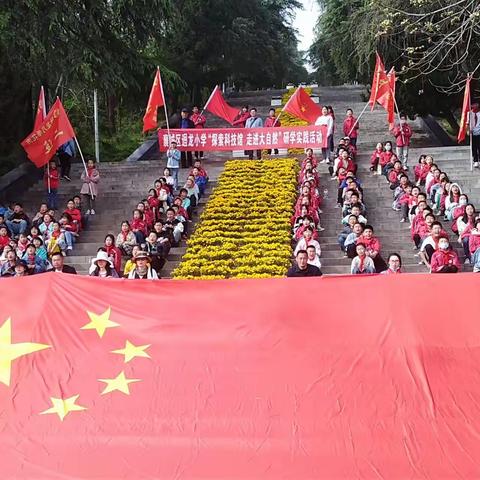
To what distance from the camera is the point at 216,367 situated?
579cm

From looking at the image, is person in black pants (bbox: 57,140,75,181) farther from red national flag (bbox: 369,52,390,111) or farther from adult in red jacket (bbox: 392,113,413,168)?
adult in red jacket (bbox: 392,113,413,168)

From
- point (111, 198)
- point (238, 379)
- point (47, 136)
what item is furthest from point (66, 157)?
point (238, 379)

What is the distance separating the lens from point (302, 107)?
17266 millimetres

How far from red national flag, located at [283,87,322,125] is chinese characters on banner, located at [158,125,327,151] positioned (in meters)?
0.65

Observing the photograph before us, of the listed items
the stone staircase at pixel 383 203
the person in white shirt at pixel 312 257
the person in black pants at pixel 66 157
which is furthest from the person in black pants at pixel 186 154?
the person in white shirt at pixel 312 257

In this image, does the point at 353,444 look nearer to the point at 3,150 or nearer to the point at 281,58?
the point at 3,150

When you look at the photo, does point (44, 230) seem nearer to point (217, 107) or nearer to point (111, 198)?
point (111, 198)

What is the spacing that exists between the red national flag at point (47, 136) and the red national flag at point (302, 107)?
5.31 metres

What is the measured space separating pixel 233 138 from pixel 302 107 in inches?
73.2

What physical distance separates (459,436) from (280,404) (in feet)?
4.20

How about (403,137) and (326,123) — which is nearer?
(403,137)

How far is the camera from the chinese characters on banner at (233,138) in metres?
16.7

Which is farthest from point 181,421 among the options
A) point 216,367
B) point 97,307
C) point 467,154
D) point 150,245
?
point 467,154

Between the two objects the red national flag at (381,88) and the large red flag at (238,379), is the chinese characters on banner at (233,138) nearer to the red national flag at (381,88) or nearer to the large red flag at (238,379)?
the red national flag at (381,88)
